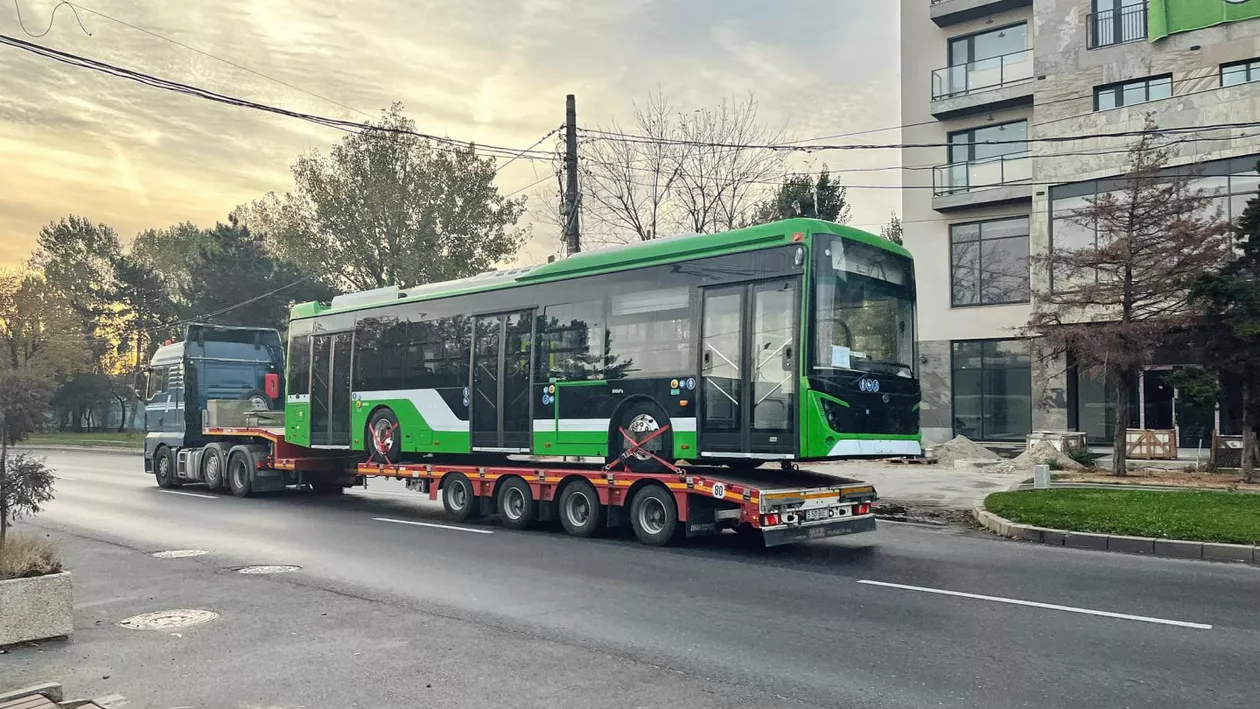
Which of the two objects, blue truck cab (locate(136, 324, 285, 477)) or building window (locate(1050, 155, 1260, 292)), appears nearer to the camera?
blue truck cab (locate(136, 324, 285, 477))

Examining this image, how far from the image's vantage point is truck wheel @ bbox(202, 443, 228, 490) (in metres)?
19.4

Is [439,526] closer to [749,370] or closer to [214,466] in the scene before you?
[749,370]

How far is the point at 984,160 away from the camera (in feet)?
100

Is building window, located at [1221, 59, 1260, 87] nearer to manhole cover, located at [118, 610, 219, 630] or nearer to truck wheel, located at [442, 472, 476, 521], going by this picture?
truck wheel, located at [442, 472, 476, 521]

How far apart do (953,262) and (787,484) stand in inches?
890

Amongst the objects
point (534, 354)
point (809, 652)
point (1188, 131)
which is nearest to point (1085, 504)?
point (534, 354)

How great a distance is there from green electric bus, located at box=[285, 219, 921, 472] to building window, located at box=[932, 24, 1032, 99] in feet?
71.7

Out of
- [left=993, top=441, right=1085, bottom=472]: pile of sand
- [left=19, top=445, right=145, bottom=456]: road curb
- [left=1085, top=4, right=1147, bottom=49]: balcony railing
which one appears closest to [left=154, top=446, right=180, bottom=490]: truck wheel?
[left=993, top=441, right=1085, bottom=472]: pile of sand

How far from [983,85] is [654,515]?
24.9m

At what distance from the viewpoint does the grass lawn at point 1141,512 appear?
11.4m

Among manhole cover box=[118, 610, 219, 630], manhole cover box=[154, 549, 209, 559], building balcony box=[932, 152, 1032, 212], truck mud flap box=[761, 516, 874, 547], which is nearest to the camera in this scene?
manhole cover box=[118, 610, 219, 630]

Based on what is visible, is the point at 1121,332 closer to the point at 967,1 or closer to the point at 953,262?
the point at 953,262

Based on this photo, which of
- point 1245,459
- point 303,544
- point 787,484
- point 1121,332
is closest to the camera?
point 787,484

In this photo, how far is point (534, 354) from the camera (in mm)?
13297
